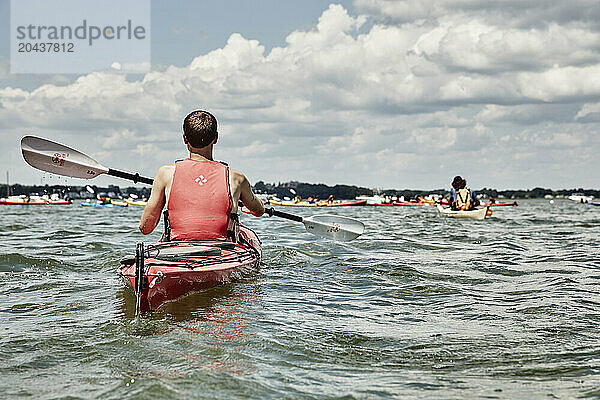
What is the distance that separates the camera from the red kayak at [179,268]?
5832 millimetres

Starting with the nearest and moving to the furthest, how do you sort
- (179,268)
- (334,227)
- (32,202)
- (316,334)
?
(316,334) → (179,268) → (334,227) → (32,202)

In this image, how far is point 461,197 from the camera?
86.0 feet

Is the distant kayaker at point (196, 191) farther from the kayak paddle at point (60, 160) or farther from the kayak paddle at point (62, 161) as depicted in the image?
the kayak paddle at point (60, 160)

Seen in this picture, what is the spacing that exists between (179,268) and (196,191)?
94cm

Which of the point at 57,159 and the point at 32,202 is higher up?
the point at 57,159

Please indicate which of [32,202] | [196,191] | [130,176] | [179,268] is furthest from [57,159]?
[32,202]

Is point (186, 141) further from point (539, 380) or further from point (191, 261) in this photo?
point (539, 380)

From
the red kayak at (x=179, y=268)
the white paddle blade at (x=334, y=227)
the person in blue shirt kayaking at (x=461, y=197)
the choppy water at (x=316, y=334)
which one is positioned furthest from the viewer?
the person in blue shirt kayaking at (x=461, y=197)

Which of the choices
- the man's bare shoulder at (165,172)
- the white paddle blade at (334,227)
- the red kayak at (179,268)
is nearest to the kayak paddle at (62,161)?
the white paddle blade at (334,227)

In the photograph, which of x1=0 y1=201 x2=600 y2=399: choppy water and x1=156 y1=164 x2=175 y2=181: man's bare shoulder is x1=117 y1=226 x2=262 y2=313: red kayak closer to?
x1=0 y1=201 x2=600 y2=399: choppy water

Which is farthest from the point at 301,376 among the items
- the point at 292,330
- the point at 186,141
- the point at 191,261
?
the point at 186,141

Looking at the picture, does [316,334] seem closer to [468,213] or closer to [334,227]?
[334,227]

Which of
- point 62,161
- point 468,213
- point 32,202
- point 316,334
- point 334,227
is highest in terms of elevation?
point 62,161

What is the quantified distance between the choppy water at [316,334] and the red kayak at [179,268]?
0.15 m
